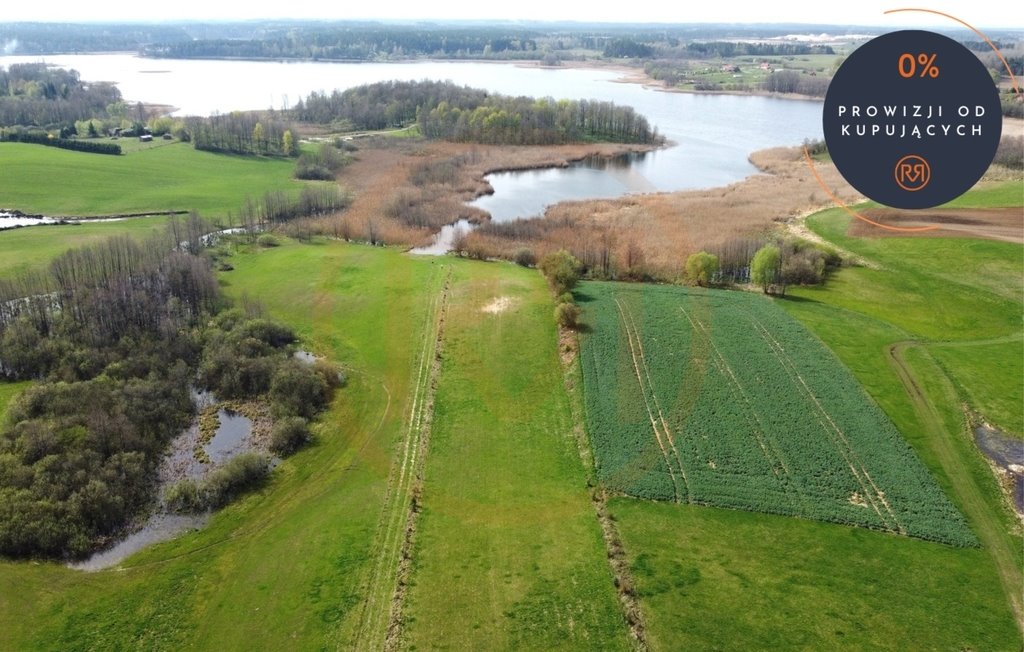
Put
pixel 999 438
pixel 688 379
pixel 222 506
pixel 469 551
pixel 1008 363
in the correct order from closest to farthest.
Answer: pixel 469 551 < pixel 222 506 < pixel 999 438 < pixel 688 379 < pixel 1008 363

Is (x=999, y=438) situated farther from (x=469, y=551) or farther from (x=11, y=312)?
(x=11, y=312)

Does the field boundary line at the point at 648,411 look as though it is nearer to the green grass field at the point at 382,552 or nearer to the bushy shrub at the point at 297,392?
the green grass field at the point at 382,552

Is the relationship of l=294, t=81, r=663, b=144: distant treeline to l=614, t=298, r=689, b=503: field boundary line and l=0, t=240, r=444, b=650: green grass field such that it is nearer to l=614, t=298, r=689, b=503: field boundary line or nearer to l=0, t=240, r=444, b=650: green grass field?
l=614, t=298, r=689, b=503: field boundary line

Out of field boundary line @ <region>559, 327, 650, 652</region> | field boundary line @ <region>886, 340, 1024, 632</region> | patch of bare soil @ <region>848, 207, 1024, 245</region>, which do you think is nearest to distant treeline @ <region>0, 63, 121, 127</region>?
field boundary line @ <region>559, 327, 650, 652</region>

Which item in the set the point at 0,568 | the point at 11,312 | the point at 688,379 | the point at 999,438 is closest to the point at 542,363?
the point at 688,379

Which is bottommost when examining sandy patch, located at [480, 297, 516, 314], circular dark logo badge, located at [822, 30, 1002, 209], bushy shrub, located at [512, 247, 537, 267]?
sandy patch, located at [480, 297, 516, 314]
